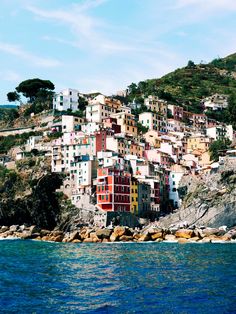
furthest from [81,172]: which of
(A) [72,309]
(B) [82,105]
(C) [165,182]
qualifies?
(A) [72,309]

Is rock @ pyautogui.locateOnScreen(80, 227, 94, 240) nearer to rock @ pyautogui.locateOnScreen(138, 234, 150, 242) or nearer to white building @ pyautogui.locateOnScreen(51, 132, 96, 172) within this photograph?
rock @ pyautogui.locateOnScreen(138, 234, 150, 242)

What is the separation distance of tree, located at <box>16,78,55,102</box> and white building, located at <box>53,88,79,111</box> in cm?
1251

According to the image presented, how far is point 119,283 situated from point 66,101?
324 ft

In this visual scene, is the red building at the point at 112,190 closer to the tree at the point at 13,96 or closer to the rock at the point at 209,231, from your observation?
the rock at the point at 209,231

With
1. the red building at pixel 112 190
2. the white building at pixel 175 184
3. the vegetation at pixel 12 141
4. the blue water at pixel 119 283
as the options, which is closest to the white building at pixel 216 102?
the white building at pixel 175 184

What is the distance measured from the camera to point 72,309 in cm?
2348

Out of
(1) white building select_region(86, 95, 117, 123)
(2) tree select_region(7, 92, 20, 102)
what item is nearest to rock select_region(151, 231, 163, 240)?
(1) white building select_region(86, 95, 117, 123)

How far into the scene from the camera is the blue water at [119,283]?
24031 millimetres

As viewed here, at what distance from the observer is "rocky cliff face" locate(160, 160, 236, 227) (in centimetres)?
7981

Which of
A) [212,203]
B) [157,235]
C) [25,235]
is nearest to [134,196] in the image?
[212,203]

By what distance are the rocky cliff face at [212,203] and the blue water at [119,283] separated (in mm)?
32476

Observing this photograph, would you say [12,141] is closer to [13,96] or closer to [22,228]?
[13,96]

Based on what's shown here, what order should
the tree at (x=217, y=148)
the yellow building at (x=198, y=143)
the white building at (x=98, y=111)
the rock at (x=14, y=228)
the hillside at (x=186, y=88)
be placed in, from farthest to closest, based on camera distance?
the hillside at (x=186, y=88)
the yellow building at (x=198, y=143)
the white building at (x=98, y=111)
the tree at (x=217, y=148)
the rock at (x=14, y=228)

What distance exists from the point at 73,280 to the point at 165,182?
6890cm
